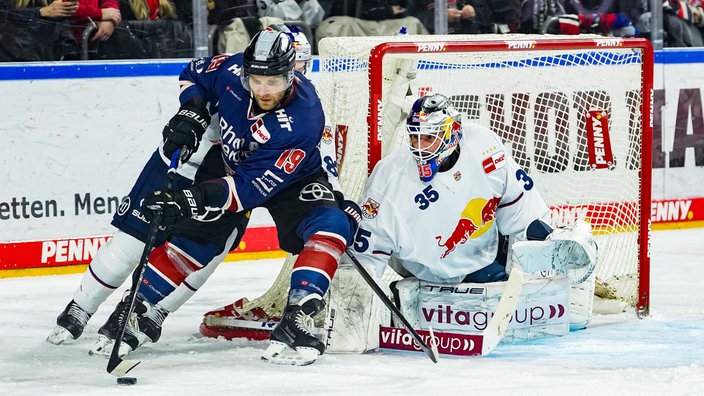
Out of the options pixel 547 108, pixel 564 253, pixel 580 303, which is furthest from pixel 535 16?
pixel 564 253

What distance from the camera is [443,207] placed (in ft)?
15.2

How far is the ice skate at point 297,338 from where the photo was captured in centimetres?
420

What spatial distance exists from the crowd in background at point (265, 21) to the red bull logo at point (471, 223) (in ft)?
3.73

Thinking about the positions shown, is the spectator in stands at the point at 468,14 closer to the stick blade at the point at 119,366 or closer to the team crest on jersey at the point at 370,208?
the team crest on jersey at the point at 370,208

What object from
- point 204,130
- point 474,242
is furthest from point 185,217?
point 474,242

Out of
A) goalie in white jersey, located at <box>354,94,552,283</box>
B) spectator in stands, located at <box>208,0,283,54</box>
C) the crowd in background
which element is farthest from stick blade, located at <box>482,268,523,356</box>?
spectator in stands, located at <box>208,0,283,54</box>

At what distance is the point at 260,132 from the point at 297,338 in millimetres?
626

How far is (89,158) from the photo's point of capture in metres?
6.29

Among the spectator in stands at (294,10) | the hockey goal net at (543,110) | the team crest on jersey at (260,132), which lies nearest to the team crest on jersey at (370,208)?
the hockey goal net at (543,110)

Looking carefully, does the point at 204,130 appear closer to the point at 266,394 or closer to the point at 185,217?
the point at 185,217

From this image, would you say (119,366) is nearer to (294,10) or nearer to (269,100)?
(269,100)

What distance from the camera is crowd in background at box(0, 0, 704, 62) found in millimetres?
6195

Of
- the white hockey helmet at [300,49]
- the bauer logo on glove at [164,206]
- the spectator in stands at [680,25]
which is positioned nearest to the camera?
the bauer logo on glove at [164,206]

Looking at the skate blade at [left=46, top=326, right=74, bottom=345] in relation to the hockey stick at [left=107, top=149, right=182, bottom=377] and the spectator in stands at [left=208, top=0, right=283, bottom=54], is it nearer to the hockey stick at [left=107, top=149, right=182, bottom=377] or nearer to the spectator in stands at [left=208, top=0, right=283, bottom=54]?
the hockey stick at [left=107, top=149, right=182, bottom=377]
